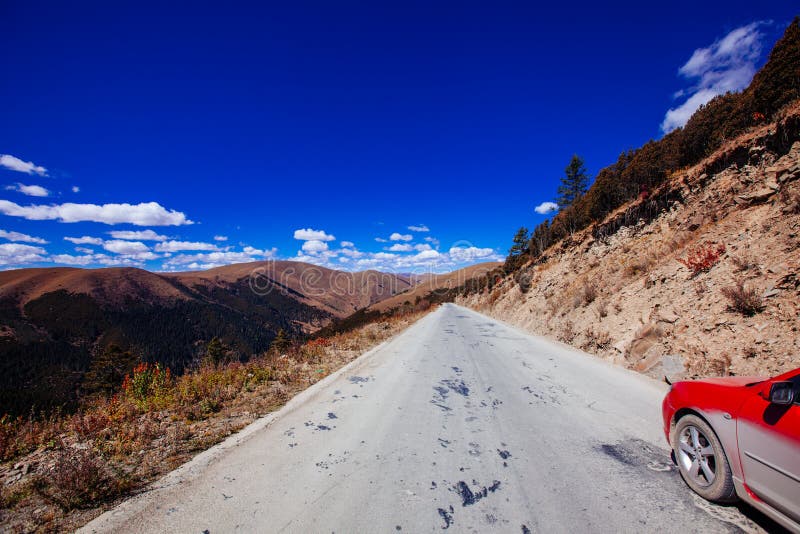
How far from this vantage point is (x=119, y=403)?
5.59 metres

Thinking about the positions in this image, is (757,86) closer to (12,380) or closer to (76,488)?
(76,488)

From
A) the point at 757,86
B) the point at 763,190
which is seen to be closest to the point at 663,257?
the point at 763,190

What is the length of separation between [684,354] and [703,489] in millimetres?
5196

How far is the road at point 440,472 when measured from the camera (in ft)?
8.65

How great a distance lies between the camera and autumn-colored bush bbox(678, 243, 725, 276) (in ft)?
27.7

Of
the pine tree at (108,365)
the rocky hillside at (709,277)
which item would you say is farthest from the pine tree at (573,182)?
the pine tree at (108,365)

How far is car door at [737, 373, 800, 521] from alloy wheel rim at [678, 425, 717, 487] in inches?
15.1

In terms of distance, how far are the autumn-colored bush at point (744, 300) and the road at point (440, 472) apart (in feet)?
8.22

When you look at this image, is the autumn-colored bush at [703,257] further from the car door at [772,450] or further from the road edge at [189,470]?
the road edge at [189,470]

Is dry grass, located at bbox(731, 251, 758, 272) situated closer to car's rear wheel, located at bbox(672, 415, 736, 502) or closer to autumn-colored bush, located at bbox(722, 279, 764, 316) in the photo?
autumn-colored bush, located at bbox(722, 279, 764, 316)

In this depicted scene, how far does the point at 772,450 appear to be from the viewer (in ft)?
7.96

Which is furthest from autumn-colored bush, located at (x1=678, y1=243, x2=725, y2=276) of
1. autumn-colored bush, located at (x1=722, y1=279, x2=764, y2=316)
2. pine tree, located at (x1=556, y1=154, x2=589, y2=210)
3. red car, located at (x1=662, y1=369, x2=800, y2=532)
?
pine tree, located at (x1=556, y1=154, x2=589, y2=210)

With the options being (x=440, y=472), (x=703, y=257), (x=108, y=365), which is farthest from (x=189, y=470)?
(x=108, y=365)

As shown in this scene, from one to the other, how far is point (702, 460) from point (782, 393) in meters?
1.11
